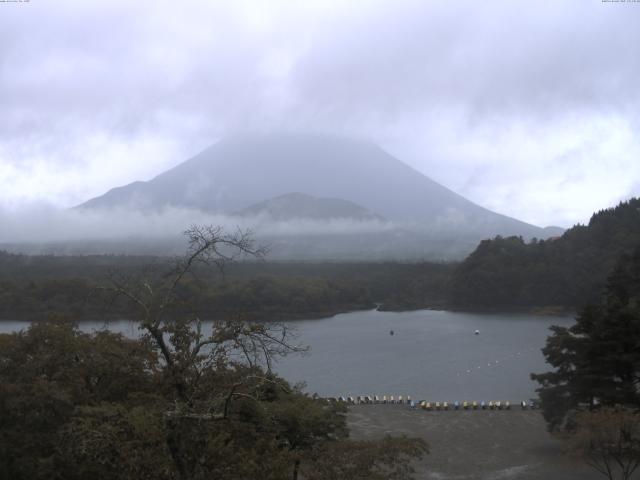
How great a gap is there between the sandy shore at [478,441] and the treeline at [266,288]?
966 centimetres

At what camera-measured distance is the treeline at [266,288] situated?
25.8 metres

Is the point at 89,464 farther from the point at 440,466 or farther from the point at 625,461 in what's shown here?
the point at 625,461

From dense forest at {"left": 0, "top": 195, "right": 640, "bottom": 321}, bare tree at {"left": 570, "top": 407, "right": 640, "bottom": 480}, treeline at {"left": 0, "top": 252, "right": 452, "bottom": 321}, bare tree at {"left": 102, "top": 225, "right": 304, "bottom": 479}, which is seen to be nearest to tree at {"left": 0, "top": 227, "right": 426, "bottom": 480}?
bare tree at {"left": 102, "top": 225, "right": 304, "bottom": 479}

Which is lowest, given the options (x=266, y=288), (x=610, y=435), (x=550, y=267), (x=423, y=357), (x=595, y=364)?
(x=423, y=357)

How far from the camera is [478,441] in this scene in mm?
9445

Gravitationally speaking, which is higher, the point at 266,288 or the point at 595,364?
A: the point at 595,364

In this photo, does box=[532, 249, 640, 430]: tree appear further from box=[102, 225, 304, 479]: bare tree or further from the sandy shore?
box=[102, 225, 304, 479]: bare tree

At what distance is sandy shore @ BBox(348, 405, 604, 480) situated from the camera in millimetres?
7773

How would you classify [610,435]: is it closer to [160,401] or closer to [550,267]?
[160,401]

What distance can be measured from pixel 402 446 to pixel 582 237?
3214 cm

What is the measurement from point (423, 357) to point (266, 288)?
13.6m

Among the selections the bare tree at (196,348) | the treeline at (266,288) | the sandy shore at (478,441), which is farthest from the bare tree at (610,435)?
the treeline at (266,288)

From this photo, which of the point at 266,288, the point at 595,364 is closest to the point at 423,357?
the point at 595,364

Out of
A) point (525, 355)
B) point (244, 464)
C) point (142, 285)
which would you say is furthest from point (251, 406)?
point (525, 355)
